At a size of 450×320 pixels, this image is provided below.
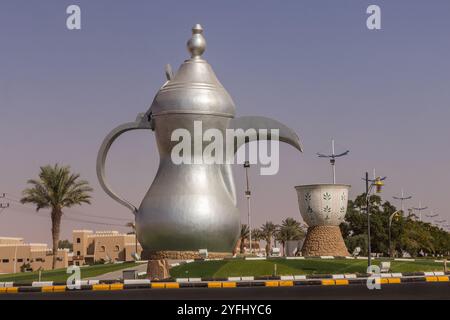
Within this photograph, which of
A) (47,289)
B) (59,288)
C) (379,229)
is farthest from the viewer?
(379,229)

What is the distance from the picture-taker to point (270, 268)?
34625 mm

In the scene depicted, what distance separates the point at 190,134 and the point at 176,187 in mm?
3132

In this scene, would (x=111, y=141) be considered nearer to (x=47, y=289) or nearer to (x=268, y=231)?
(x=47, y=289)

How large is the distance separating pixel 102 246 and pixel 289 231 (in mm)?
28908

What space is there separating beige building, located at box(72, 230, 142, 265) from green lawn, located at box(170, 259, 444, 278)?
69058 millimetres

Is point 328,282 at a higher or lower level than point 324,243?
lower

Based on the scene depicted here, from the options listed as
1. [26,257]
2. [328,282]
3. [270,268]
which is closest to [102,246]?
[26,257]

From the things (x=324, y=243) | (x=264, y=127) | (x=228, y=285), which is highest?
(x=264, y=127)

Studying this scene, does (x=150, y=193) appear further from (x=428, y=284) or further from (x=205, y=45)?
(x=428, y=284)

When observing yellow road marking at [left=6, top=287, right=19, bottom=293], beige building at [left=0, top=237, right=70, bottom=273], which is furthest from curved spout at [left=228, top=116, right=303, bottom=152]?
beige building at [left=0, top=237, right=70, bottom=273]

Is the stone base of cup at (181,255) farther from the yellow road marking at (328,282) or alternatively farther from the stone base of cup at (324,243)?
the yellow road marking at (328,282)

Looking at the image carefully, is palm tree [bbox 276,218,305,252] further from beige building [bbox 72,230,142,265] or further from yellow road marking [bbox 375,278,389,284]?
yellow road marking [bbox 375,278,389,284]

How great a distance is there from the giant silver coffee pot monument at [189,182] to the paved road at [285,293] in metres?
12.7
